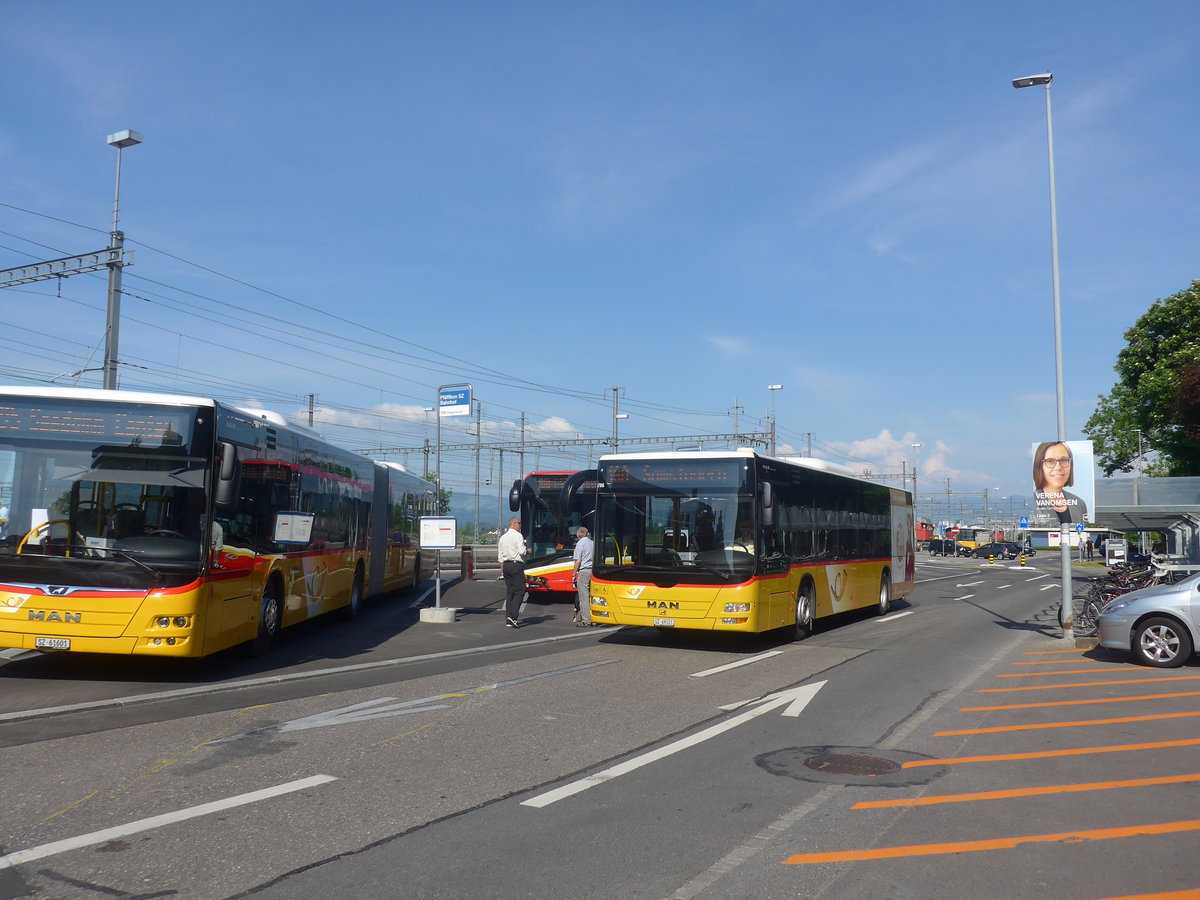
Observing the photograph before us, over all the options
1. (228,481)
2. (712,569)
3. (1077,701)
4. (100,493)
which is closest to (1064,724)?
(1077,701)

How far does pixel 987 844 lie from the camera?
5383 millimetres

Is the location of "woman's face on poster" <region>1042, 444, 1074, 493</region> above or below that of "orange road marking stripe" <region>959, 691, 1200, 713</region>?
above

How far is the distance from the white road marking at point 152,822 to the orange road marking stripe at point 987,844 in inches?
123

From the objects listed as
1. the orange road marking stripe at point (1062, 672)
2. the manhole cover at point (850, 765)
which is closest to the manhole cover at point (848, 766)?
the manhole cover at point (850, 765)

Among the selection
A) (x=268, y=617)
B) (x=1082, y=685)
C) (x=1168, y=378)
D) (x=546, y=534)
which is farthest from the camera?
(x=1168, y=378)

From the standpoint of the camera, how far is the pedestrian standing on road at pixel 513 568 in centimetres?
1711

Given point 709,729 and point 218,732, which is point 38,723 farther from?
point 709,729

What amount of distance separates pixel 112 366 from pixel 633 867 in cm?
2008

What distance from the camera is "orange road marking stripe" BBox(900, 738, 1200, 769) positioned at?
7379 millimetres

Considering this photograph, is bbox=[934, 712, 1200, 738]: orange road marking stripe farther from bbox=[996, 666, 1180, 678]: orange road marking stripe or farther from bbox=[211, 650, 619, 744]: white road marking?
bbox=[211, 650, 619, 744]: white road marking

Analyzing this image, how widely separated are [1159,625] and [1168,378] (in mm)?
39647

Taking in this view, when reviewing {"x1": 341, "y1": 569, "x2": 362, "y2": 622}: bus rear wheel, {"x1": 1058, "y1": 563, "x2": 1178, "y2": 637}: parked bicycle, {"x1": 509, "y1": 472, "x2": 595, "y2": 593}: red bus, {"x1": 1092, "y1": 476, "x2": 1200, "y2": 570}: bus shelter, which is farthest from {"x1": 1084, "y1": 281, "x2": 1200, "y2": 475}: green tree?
{"x1": 341, "y1": 569, "x2": 362, "y2": 622}: bus rear wheel

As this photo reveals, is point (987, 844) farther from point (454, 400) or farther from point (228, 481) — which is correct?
point (454, 400)

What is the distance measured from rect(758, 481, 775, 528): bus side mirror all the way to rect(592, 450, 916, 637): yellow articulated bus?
0.8 inches
